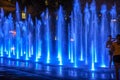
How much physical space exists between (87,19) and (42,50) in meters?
3.40

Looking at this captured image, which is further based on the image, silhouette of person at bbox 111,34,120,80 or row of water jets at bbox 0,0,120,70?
row of water jets at bbox 0,0,120,70

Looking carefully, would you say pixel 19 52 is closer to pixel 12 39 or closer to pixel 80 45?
pixel 80 45

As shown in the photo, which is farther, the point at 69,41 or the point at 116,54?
the point at 69,41

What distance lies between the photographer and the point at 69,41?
87.8ft

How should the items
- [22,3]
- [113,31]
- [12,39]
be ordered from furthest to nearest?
[22,3] → [12,39] → [113,31]

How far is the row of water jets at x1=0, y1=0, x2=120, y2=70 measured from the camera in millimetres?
19188

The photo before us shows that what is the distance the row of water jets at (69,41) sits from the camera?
19188 mm

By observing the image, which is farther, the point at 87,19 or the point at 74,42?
the point at 87,19

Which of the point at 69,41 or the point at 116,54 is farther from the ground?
the point at 69,41

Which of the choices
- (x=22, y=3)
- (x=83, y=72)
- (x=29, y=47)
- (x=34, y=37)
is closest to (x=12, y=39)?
(x=34, y=37)

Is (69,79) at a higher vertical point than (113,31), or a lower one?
lower

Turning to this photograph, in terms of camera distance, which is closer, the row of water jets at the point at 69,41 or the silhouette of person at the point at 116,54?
the silhouette of person at the point at 116,54

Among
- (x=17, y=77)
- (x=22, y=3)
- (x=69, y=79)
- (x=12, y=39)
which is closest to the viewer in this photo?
(x=69, y=79)

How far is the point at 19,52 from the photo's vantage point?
25344 mm
